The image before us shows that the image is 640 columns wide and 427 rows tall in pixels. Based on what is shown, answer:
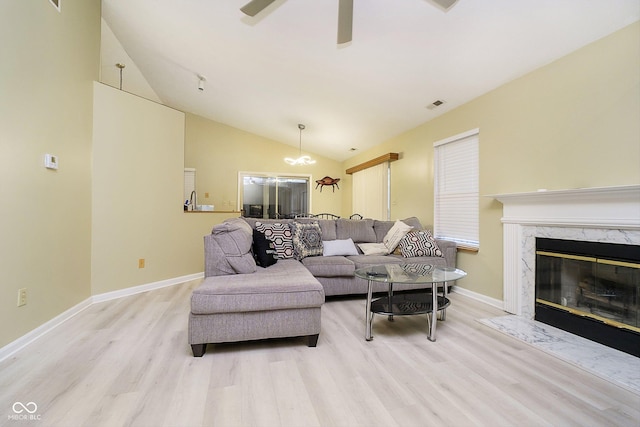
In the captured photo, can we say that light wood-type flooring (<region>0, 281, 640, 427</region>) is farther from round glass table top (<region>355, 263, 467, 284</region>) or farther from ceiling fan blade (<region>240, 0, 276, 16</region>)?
ceiling fan blade (<region>240, 0, 276, 16</region>)

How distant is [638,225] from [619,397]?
123cm

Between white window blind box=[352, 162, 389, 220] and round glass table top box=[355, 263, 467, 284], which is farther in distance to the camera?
white window blind box=[352, 162, 389, 220]

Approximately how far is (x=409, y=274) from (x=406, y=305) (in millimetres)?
282

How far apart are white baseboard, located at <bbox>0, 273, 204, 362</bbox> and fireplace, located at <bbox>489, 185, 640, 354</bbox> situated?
170 inches

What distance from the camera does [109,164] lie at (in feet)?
10.9

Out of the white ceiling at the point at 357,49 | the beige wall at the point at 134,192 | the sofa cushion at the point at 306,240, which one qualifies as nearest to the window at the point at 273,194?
the white ceiling at the point at 357,49

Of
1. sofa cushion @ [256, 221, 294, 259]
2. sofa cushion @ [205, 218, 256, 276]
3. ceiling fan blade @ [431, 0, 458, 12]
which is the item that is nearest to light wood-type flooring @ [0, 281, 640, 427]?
sofa cushion @ [205, 218, 256, 276]

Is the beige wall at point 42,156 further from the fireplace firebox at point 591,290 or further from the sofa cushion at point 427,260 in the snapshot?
the fireplace firebox at point 591,290

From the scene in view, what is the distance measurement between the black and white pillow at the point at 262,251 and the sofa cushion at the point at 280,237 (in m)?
0.19

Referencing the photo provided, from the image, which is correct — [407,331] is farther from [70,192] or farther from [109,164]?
[109,164]

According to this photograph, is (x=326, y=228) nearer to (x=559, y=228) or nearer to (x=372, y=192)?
(x=372, y=192)

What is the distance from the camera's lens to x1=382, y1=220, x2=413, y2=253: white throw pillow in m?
3.86

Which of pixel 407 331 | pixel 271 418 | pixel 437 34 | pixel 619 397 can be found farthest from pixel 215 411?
pixel 437 34

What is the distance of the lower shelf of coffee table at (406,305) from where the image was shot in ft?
7.55
